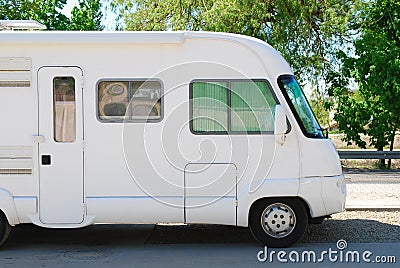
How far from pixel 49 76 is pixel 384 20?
16041 millimetres

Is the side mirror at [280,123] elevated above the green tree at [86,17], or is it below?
below

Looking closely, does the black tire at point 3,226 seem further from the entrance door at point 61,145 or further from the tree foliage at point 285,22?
the tree foliage at point 285,22

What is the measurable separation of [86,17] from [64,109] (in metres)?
21.5

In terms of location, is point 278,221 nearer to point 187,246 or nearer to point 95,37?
point 187,246

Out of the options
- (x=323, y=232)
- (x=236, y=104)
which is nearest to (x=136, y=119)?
→ (x=236, y=104)

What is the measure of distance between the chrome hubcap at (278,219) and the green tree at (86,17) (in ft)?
65.9

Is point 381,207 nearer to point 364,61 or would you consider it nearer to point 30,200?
point 30,200

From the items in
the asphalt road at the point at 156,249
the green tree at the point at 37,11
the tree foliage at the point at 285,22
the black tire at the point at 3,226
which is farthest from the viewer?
the green tree at the point at 37,11

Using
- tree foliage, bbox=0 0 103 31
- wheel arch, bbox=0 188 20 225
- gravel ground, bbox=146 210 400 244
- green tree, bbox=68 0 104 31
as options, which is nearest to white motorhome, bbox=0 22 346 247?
wheel arch, bbox=0 188 20 225

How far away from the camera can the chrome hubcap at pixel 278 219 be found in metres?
8.33

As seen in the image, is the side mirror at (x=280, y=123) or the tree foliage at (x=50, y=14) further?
the tree foliage at (x=50, y=14)

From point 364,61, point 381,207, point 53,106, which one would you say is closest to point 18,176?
point 53,106

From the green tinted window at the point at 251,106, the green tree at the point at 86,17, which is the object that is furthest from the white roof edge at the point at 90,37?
the green tree at the point at 86,17

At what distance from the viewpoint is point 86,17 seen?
28.9 metres
